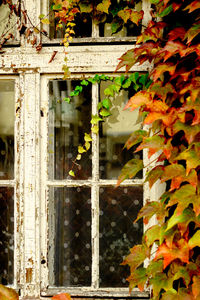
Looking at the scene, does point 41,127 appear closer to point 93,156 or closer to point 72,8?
point 93,156

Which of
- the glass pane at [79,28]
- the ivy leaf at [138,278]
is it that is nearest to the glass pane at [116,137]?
the glass pane at [79,28]

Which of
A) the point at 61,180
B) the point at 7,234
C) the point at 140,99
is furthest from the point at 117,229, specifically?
the point at 140,99

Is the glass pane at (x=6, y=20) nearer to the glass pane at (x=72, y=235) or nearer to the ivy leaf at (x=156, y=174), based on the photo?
the glass pane at (x=72, y=235)

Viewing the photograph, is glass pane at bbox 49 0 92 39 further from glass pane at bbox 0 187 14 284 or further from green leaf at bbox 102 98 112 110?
glass pane at bbox 0 187 14 284

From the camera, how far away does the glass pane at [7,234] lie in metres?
2.13

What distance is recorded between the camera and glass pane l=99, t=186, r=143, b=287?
211cm

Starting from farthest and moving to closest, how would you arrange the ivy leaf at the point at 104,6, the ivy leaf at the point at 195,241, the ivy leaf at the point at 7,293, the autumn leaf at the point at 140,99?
the ivy leaf at the point at 104,6 → the autumn leaf at the point at 140,99 → the ivy leaf at the point at 195,241 → the ivy leaf at the point at 7,293

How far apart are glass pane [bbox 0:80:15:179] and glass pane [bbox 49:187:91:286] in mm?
318

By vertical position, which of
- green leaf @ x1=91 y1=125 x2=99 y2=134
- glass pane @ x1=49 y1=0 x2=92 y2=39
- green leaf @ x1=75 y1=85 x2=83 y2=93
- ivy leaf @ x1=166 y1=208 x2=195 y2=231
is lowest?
ivy leaf @ x1=166 y1=208 x2=195 y2=231

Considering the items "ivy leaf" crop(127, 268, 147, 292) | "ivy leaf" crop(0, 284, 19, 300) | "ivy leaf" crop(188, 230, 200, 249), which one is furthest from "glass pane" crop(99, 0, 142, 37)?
"ivy leaf" crop(0, 284, 19, 300)

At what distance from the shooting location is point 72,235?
84.0 inches

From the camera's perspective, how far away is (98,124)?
83.8 inches

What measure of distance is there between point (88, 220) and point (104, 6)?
1.27 m

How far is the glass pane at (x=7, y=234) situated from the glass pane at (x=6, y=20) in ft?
3.20
